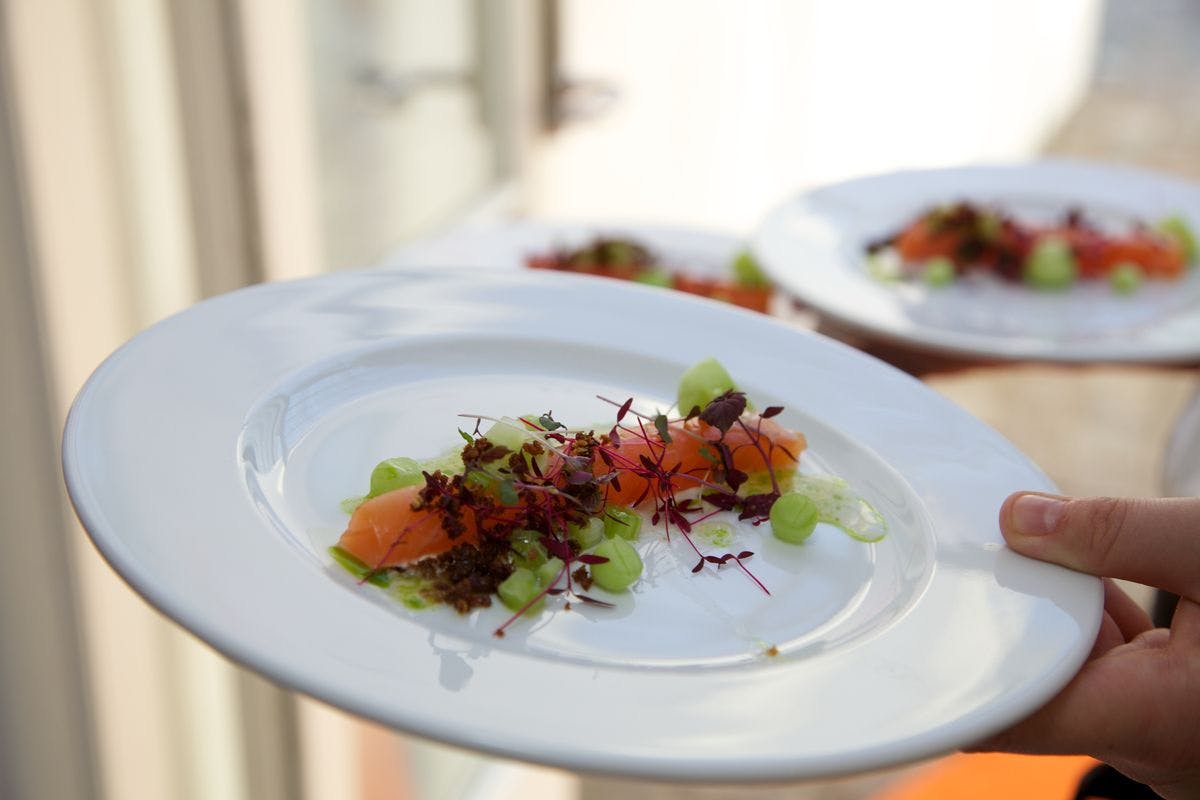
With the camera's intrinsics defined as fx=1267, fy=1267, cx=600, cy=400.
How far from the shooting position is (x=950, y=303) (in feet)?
6.51

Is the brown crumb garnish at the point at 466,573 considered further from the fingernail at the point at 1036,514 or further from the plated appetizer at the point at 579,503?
the fingernail at the point at 1036,514

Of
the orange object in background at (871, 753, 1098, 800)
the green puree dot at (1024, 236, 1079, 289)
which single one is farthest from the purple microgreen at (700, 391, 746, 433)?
the orange object in background at (871, 753, 1098, 800)

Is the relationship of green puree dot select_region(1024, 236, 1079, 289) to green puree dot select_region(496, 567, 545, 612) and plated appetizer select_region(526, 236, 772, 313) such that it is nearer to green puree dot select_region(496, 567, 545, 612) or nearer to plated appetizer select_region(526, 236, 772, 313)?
plated appetizer select_region(526, 236, 772, 313)

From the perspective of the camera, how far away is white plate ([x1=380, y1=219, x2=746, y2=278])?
193cm

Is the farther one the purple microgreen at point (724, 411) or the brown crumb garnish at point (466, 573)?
the purple microgreen at point (724, 411)

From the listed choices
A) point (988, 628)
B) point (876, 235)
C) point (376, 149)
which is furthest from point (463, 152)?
point (988, 628)

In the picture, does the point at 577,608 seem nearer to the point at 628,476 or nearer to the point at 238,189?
the point at 628,476

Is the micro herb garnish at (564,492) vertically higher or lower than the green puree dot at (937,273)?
higher

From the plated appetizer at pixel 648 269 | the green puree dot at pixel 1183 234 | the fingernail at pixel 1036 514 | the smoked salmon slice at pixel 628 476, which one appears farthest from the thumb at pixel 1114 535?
the green puree dot at pixel 1183 234

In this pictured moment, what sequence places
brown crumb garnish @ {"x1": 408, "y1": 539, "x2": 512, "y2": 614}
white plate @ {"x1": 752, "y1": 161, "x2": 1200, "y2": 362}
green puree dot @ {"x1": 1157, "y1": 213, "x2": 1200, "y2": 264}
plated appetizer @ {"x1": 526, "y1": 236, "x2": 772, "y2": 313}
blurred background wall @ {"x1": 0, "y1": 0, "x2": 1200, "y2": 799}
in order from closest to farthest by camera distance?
brown crumb garnish @ {"x1": 408, "y1": 539, "x2": 512, "y2": 614} → blurred background wall @ {"x1": 0, "y1": 0, "x2": 1200, "y2": 799} → white plate @ {"x1": 752, "y1": 161, "x2": 1200, "y2": 362} → plated appetizer @ {"x1": 526, "y1": 236, "x2": 772, "y2": 313} → green puree dot @ {"x1": 1157, "y1": 213, "x2": 1200, "y2": 264}

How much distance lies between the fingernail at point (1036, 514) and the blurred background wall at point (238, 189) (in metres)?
0.98

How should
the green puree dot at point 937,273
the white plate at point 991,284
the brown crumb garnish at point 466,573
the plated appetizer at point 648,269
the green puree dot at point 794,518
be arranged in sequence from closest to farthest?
the brown crumb garnish at point 466,573
the green puree dot at point 794,518
the white plate at point 991,284
the plated appetizer at point 648,269
the green puree dot at point 937,273

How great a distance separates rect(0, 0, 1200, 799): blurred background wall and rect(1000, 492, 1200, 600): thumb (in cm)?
100

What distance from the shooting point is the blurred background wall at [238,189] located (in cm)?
135
